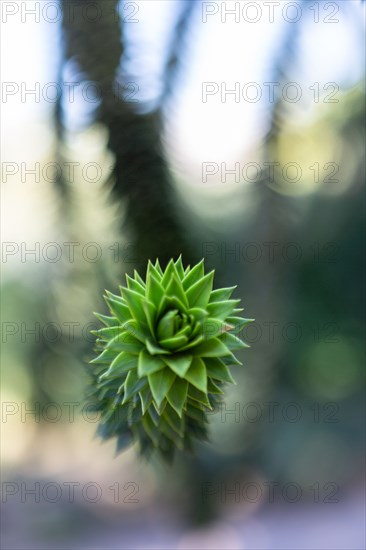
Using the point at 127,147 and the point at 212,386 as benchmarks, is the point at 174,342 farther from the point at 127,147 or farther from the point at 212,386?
the point at 127,147

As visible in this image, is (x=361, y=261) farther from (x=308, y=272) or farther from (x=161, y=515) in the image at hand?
(x=161, y=515)

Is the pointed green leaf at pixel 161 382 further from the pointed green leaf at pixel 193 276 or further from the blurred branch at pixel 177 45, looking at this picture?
the blurred branch at pixel 177 45

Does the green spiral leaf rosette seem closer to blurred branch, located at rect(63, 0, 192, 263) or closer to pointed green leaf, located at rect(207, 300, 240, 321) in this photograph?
pointed green leaf, located at rect(207, 300, 240, 321)

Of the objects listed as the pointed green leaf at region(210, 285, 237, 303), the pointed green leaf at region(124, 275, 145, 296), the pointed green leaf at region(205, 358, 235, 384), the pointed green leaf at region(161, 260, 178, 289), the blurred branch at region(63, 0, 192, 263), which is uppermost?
the blurred branch at region(63, 0, 192, 263)

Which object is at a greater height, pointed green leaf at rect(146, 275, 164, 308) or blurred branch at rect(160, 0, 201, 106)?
blurred branch at rect(160, 0, 201, 106)

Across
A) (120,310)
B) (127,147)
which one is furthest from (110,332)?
(127,147)

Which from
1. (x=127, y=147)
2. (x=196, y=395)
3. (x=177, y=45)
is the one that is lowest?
(x=196, y=395)

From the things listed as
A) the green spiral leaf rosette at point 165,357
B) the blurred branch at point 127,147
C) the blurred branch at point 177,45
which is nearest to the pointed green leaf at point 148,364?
the green spiral leaf rosette at point 165,357

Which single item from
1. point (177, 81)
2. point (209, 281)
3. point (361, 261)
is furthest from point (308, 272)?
point (209, 281)

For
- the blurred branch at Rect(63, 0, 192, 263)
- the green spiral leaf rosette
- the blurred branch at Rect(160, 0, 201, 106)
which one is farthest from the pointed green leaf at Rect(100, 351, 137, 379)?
the blurred branch at Rect(160, 0, 201, 106)
